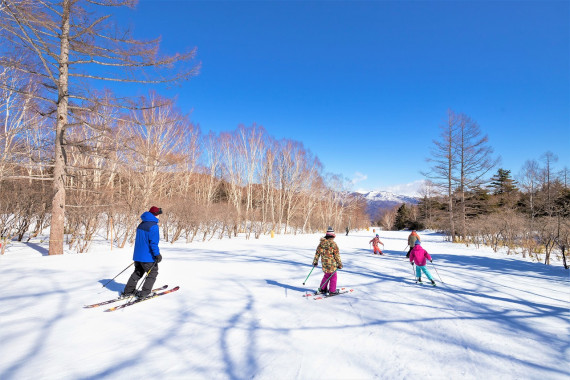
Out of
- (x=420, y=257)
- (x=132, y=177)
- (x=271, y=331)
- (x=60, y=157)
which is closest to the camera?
(x=271, y=331)

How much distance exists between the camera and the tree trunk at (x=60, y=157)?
813 cm

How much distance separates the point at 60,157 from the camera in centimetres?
831

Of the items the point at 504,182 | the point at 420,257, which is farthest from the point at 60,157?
the point at 504,182

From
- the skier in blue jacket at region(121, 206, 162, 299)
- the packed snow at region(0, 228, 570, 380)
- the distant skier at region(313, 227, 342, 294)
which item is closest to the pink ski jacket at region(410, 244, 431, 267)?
the packed snow at region(0, 228, 570, 380)

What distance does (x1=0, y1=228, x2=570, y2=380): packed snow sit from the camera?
2658mm

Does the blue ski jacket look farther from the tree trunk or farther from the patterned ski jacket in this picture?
the tree trunk

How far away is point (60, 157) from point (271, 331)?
9288 mm

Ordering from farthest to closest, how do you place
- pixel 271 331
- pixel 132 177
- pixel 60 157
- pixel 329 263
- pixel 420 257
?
pixel 132 177
pixel 60 157
pixel 420 257
pixel 329 263
pixel 271 331

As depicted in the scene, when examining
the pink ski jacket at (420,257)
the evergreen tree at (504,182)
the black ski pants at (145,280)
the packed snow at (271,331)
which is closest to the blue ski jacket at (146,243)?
the black ski pants at (145,280)

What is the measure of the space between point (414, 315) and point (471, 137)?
86.3ft

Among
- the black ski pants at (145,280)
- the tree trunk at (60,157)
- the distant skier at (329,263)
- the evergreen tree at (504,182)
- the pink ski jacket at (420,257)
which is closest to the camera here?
the black ski pants at (145,280)

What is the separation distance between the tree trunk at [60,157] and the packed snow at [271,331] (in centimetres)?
232

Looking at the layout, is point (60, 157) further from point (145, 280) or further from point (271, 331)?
point (271, 331)

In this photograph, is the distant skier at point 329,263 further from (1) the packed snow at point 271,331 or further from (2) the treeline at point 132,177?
(2) the treeline at point 132,177
